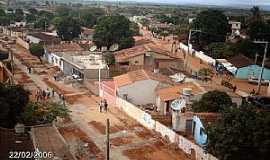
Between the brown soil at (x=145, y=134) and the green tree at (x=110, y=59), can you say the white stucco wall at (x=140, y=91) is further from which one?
the green tree at (x=110, y=59)

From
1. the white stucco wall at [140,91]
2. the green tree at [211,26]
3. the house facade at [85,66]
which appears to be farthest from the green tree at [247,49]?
the white stucco wall at [140,91]

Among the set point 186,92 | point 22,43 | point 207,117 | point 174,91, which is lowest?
point 22,43

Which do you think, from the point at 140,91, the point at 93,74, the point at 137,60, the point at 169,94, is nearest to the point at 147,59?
the point at 137,60

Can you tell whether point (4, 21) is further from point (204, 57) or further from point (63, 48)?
point (204, 57)

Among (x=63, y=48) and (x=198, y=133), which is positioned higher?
(x=198, y=133)

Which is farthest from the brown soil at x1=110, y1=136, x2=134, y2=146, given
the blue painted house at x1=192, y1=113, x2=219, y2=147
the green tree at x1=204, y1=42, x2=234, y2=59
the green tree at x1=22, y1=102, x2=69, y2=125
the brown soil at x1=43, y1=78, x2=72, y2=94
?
the green tree at x1=204, y1=42, x2=234, y2=59

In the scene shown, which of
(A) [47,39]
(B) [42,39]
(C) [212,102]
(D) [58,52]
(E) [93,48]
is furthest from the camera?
(A) [47,39]

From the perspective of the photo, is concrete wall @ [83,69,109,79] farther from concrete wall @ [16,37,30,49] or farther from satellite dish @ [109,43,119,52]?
concrete wall @ [16,37,30,49]
